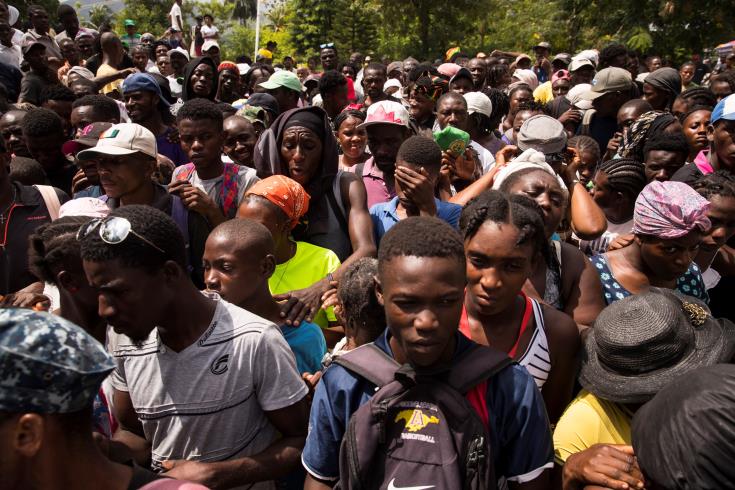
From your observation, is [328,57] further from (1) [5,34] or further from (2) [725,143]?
(2) [725,143]

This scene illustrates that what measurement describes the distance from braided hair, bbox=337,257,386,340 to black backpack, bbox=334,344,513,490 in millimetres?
753

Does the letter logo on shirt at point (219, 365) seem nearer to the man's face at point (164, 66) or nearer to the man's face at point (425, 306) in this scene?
the man's face at point (425, 306)

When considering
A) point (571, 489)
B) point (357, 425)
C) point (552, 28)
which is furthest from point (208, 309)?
point (552, 28)

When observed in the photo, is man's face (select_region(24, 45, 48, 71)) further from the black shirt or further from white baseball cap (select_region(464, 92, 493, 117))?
white baseball cap (select_region(464, 92, 493, 117))

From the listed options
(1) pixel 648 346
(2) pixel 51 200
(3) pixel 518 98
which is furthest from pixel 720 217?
(3) pixel 518 98

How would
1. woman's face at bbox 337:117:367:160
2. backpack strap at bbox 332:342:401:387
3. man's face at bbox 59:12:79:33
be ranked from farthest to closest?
man's face at bbox 59:12:79:33
woman's face at bbox 337:117:367:160
backpack strap at bbox 332:342:401:387

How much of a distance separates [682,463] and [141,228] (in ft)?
5.80

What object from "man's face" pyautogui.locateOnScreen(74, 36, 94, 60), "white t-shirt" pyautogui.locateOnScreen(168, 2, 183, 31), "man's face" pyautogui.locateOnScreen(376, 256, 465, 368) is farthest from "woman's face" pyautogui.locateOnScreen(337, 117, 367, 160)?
"white t-shirt" pyautogui.locateOnScreen(168, 2, 183, 31)

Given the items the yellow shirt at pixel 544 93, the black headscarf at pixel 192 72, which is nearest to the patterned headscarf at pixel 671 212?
the black headscarf at pixel 192 72

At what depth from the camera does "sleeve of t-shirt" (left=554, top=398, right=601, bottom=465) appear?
2.18 meters

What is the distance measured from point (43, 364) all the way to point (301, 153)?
3006mm

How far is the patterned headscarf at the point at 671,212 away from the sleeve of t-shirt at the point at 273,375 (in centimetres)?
196

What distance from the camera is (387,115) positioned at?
4641 millimetres

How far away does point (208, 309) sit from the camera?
7.55ft
